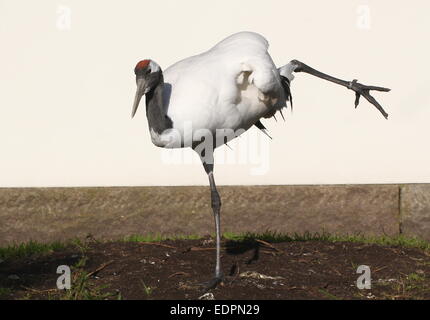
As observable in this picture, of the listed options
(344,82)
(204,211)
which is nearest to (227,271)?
(204,211)

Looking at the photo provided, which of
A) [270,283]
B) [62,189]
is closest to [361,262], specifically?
[270,283]

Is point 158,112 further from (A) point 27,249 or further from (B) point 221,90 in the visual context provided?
(A) point 27,249

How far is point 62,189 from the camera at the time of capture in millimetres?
6812

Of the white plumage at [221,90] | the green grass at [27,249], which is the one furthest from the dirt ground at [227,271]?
the white plumage at [221,90]

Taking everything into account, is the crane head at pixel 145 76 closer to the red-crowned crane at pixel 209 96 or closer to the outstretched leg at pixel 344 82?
the red-crowned crane at pixel 209 96

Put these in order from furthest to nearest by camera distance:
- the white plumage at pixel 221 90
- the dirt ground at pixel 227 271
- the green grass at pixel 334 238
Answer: the green grass at pixel 334 238, the white plumage at pixel 221 90, the dirt ground at pixel 227 271

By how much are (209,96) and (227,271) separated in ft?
3.68

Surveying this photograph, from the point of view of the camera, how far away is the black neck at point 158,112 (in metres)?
5.11

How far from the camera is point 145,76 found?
5125mm

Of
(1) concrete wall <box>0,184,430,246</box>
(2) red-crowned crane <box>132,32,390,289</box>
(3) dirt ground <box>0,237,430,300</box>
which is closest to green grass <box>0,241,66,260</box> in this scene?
(3) dirt ground <box>0,237,430,300</box>

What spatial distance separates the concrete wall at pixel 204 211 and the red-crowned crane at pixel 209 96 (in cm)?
138

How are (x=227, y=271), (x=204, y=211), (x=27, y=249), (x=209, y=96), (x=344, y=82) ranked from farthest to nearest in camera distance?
1. (x=204, y=211)
2. (x=27, y=249)
3. (x=344, y=82)
4. (x=227, y=271)
5. (x=209, y=96)
